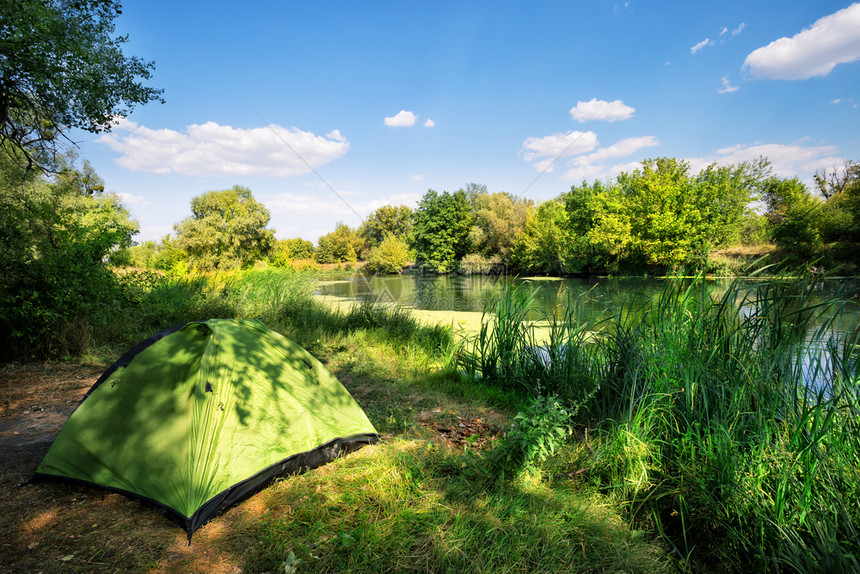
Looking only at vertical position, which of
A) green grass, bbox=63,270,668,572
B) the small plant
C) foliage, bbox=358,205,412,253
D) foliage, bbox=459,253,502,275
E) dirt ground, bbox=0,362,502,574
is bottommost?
green grass, bbox=63,270,668,572

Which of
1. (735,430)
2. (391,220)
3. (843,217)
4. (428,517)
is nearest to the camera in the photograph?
(428,517)

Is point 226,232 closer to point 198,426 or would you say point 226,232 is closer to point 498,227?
point 498,227

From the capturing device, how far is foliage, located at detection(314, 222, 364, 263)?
189 feet

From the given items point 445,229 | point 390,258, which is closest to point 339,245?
point 390,258

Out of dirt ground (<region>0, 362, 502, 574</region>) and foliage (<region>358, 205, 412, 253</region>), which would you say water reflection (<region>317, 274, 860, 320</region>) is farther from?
foliage (<region>358, 205, 412, 253</region>)

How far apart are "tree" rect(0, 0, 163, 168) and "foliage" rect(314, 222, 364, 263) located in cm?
4743

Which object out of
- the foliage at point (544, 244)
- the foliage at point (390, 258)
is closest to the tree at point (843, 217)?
the foliage at point (544, 244)

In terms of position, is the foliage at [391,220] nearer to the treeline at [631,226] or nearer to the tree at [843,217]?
the treeline at [631,226]

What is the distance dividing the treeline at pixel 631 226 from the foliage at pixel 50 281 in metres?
13.6

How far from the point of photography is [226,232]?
2470 centimetres

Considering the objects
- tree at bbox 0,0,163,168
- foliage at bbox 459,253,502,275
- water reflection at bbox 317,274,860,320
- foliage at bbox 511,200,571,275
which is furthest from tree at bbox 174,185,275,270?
foliage at bbox 511,200,571,275

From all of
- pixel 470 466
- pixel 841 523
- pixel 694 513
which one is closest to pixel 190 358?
pixel 470 466

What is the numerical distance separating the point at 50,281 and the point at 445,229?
→ 37.5 m

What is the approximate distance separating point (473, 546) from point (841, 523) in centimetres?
204
